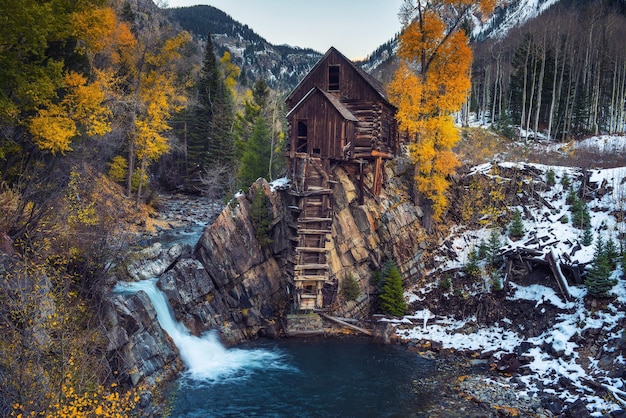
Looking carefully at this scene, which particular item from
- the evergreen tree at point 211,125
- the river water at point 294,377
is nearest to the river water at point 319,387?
the river water at point 294,377

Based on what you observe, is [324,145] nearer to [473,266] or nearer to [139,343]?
[473,266]

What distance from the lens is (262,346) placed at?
64.8ft

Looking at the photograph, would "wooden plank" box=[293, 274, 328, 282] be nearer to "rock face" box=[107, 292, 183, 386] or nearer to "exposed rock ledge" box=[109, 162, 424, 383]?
"exposed rock ledge" box=[109, 162, 424, 383]

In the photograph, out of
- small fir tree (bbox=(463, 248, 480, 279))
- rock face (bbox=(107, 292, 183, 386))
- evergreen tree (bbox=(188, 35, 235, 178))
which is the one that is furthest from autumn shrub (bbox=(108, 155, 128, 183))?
small fir tree (bbox=(463, 248, 480, 279))

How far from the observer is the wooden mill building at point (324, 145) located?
72.6 feet

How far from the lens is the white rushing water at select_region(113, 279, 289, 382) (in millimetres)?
17047

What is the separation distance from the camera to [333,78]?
25.9m

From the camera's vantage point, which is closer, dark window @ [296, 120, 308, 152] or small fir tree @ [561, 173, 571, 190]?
small fir tree @ [561, 173, 571, 190]

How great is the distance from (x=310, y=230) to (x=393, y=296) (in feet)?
19.3

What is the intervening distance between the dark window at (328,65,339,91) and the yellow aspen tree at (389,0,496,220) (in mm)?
3570

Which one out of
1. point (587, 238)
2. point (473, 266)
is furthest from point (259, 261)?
point (587, 238)

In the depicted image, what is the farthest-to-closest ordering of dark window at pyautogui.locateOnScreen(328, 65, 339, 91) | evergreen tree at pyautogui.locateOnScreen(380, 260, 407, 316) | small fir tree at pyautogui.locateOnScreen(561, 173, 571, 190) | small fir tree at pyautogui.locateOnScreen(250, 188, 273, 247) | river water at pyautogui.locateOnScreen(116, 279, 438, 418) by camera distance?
1. dark window at pyautogui.locateOnScreen(328, 65, 339, 91)
2. small fir tree at pyautogui.locateOnScreen(561, 173, 571, 190)
3. small fir tree at pyautogui.locateOnScreen(250, 188, 273, 247)
4. evergreen tree at pyautogui.locateOnScreen(380, 260, 407, 316)
5. river water at pyautogui.locateOnScreen(116, 279, 438, 418)

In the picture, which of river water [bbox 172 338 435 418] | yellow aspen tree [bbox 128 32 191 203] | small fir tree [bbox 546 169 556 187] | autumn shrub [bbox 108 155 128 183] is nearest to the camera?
river water [bbox 172 338 435 418]

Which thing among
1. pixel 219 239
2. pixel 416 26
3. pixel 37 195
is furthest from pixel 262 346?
pixel 416 26
